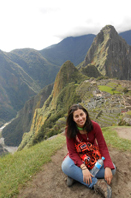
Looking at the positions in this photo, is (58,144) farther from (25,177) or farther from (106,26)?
(106,26)

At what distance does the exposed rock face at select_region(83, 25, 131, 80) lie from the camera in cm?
13275

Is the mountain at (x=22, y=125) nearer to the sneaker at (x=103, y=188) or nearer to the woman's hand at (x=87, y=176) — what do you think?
the woman's hand at (x=87, y=176)

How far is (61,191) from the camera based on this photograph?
3.80 metres

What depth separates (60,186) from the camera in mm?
4008

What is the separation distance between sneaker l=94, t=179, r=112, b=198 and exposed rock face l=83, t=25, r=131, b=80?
129m

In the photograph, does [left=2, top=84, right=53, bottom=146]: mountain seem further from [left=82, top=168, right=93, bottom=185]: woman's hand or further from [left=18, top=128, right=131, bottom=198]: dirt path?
[left=82, top=168, right=93, bottom=185]: woman's hand

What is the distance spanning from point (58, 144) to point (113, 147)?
2.77 m

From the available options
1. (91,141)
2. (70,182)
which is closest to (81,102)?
(91,141)

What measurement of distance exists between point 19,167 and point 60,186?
190cm

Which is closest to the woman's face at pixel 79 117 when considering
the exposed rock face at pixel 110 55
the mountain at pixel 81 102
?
the mountain at pixel 81 102

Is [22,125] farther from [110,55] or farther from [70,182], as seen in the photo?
[70,182]

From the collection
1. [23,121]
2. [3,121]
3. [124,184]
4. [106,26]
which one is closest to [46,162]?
[124,184]

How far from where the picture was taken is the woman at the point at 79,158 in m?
3.55

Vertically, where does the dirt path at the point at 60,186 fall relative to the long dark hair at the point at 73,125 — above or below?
below
